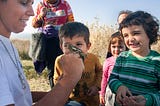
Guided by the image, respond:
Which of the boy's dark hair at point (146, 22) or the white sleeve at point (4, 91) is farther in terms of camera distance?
the boy's dark hair at point (146, 22)

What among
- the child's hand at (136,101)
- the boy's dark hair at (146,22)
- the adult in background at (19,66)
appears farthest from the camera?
the boy's dark hair at (146,22)

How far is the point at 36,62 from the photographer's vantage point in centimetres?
438

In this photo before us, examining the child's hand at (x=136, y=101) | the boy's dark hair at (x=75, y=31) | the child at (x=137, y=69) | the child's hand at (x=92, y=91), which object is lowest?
the child's hand at (x=92, y=91)

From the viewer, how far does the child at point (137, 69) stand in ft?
7.52

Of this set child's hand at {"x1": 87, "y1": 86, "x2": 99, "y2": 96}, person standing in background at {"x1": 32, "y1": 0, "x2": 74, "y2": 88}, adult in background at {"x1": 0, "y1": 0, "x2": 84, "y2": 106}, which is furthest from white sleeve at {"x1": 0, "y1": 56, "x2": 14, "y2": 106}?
person standing in background at {"x1": 32, "y1": 0, "x2": 74, "y2": 88}

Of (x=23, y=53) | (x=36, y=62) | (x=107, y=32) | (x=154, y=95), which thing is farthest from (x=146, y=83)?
(x=23, y=53)

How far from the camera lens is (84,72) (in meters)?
2.94

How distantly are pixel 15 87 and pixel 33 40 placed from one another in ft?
9.22

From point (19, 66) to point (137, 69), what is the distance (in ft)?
3.37

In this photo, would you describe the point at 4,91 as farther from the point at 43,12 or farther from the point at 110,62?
the point at 43,12

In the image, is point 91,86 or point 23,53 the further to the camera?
point 23,53

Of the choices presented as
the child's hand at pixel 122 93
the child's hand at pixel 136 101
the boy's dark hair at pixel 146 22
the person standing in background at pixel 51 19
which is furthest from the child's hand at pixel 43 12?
the child's hand at pixel 136 101

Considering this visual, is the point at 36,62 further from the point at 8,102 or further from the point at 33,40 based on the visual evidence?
the point at 8,102

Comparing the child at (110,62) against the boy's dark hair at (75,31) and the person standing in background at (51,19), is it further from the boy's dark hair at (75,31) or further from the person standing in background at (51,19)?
the person standing in background at (51,19)
